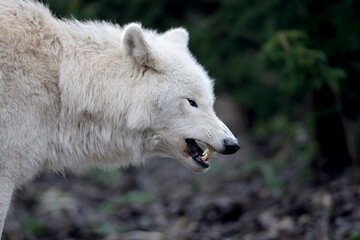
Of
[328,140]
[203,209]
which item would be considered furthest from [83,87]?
[328,140]

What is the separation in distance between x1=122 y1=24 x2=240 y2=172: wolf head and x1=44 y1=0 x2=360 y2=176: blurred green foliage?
231 centimetres

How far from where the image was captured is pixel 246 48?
9.70m

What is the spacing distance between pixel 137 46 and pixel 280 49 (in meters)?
2.84

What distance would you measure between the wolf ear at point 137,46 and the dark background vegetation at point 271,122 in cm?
248

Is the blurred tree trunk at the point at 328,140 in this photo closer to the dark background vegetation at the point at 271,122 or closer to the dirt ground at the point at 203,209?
the dark background vegetation at the point at 271,122

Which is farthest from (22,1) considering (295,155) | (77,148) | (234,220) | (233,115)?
(233,115)

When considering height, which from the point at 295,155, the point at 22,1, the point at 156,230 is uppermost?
the point at 295,155

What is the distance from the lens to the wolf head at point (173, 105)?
15.3 feet

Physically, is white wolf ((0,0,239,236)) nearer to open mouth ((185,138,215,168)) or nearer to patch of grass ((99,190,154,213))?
open mouth ((185,138,215,168))

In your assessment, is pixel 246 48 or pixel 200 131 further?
pixel 246 48

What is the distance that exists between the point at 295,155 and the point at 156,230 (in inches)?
147

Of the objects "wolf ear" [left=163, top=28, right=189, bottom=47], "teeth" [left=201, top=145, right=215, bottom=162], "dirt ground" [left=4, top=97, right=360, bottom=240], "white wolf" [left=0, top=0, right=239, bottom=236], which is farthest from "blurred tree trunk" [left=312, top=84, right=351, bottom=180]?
"teeth" [left=201, top=145, right=215, bottom=162]

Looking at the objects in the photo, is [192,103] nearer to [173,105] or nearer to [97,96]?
[173,105]

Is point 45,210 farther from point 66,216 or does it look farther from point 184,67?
point 184,67
